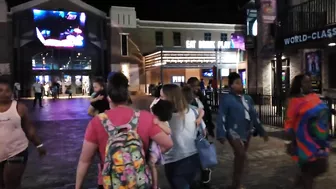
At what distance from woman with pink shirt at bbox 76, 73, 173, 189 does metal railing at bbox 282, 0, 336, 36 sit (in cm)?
1170

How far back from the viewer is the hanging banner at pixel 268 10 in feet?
58.6

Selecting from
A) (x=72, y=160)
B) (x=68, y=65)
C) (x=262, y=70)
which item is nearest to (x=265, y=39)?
(x=262, y=70)

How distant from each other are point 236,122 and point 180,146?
1.37 m

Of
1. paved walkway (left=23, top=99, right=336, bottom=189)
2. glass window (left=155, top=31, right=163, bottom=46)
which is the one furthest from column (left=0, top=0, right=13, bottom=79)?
paved walkway (left=23, top=99, right=336, bottom=189)

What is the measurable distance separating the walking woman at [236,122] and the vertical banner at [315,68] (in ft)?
36.5

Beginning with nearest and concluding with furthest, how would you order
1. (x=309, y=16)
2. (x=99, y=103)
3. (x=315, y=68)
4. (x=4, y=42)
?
(x=99, y=103) → (x=309, y=16) → (x=315, y=68) → (x=4, y=42)

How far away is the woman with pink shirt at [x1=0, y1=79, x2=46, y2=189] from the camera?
4.02 meters

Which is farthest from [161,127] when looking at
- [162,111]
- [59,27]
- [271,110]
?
[59,27]

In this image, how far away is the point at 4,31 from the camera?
36062 millimetres

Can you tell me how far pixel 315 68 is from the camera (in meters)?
15.5

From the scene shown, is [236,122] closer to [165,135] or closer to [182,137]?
[182,137]

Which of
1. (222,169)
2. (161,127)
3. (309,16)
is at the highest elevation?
(309,16)

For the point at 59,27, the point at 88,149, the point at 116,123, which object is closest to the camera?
the point at 116,123

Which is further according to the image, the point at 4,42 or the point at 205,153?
the point at 4,42
